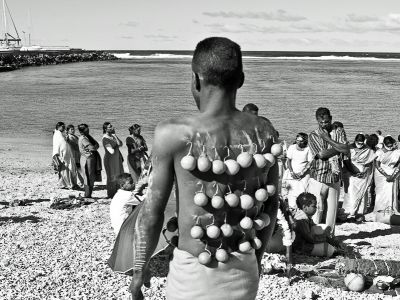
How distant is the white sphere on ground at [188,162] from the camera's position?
8.63ft

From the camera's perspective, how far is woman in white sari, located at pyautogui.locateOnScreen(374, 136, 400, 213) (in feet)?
→ 33.3

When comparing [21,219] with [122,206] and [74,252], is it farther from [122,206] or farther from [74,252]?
[122,206]

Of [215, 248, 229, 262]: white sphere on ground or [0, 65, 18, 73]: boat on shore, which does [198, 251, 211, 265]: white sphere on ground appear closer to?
[215, 248, 229, 262]: white sphere on ground

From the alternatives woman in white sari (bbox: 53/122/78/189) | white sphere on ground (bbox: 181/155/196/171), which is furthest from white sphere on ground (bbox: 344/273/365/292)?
woman in white sari (bbox: 53/122/78/189)

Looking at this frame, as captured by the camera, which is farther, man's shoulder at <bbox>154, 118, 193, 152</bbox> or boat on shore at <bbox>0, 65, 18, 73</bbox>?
boat on shore at <bbox>0, 65, 18, 73</bbox>

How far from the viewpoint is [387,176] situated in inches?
401

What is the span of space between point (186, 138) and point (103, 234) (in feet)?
21.2

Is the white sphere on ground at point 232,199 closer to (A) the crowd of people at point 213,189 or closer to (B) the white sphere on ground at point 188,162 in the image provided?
(A) the crowd of people at point 213,189

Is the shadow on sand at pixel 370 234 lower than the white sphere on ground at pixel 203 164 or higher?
lower

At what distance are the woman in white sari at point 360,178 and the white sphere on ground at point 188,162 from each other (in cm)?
805

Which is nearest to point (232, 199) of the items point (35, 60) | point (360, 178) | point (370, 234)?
point (370, 234)

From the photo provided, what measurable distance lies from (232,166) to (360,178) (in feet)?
26.8

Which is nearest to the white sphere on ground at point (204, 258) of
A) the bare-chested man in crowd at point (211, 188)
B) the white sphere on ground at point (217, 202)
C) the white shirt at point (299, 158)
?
the bare-chested man in crowd at point (211, 188)

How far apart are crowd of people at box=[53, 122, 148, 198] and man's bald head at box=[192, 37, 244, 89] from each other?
26.7 ft
